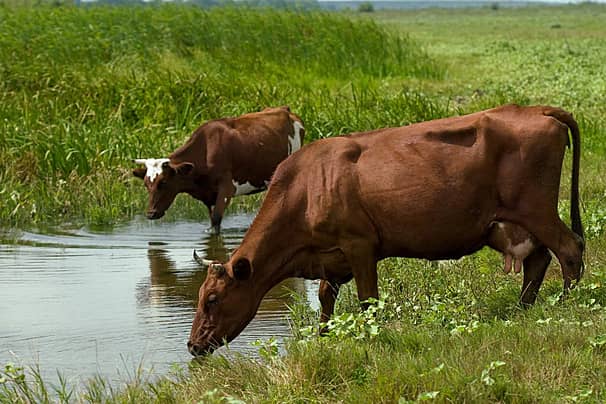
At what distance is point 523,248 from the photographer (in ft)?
25.9

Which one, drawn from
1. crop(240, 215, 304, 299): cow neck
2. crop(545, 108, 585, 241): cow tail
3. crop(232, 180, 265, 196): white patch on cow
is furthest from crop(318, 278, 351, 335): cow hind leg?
crop(232, 180, 265, 196): white patch on cow

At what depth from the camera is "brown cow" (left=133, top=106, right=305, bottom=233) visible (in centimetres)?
1346

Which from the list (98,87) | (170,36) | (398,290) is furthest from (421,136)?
(170,36)

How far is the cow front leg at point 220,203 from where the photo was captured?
13.1 metres

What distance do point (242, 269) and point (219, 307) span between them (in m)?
0.27

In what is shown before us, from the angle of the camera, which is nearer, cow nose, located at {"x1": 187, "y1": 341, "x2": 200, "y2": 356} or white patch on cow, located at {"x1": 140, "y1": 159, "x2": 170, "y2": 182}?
cow nose, located at {"x1": 187, "y1": 341, "x2": 200, "y2": 356}

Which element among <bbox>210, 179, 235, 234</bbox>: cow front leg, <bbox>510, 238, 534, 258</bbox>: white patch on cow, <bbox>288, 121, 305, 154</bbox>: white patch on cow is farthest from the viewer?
<bbox>288, 121, 305, 154</bbox>: white patch on cow

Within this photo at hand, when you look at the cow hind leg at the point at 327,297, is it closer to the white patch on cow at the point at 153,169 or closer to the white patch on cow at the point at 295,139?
the white patch on cow at the point at 153,169

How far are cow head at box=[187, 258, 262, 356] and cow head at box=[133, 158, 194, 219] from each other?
579cm

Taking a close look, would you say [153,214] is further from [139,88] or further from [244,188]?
[139,88]

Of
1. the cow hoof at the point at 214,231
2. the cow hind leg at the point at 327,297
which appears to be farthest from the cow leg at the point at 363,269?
the cow hoof at the point at 214,231

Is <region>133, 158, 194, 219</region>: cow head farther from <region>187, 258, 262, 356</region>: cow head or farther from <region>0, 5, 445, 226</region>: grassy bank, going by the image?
<region>187, 258, 262, 356</region>: cow head

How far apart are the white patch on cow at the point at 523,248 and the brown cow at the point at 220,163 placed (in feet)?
Result: 19.3

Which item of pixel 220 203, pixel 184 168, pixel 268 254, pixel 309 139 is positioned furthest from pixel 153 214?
pixel 268 254
